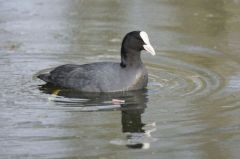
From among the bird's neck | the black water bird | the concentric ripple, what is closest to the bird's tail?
the black water bird

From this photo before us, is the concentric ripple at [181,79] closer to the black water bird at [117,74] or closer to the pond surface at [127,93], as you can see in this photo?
the pond surface at [127,93]

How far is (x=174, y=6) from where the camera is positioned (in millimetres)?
14242

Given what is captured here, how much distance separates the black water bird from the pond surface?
0.15 m

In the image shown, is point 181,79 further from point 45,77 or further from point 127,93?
point 45,77

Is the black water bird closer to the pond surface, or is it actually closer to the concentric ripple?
the pond surface

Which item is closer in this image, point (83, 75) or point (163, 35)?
point (83, 75)

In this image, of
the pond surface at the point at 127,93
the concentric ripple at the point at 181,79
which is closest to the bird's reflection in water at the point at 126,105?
the pond surface at the point at 127,93

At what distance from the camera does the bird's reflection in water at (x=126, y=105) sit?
311 inches

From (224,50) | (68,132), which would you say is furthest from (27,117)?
(224,50)

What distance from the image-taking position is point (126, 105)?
9.25 meters

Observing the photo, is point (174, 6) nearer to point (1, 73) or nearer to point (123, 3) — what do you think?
point (123, 3)

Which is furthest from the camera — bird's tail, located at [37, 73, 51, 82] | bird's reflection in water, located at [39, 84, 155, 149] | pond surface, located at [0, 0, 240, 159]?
bird's tail, located at [37, 73, 51, 82]

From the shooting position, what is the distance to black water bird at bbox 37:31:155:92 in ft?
32.2

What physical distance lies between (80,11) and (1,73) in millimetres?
3892
